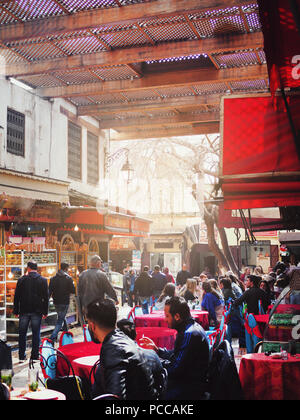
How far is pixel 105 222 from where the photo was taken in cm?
1595

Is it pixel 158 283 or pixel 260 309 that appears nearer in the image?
pixel 260 309

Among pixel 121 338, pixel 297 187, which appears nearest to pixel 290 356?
pixel 297 187

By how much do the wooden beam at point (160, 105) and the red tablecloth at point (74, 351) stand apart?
10459mm

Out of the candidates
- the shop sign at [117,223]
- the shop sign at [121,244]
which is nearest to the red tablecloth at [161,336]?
the shop sign at [117,223]

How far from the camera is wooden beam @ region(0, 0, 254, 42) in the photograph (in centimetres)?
980

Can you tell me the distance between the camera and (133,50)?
40.0 ft

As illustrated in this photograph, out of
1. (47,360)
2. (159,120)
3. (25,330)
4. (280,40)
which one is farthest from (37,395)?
(159,120)

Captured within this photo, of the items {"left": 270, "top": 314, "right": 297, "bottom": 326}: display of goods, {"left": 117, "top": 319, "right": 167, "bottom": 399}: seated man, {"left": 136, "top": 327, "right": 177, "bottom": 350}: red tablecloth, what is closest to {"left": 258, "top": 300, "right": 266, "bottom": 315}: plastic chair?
{"left": 136, "top": 327, "right": 177, "bottom": 350}: red tablecloth

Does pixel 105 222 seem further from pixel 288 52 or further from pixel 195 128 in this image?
pixel 288 52

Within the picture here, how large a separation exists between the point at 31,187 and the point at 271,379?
7.45 meters

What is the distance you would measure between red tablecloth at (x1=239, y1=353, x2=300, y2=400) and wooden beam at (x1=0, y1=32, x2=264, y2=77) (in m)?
7.95

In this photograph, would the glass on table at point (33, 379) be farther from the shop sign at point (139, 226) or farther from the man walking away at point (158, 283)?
the shop sign at point (139, 226)

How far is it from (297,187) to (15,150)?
9944 millimetres

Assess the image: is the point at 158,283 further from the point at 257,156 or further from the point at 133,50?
Result: the point at 257,156
